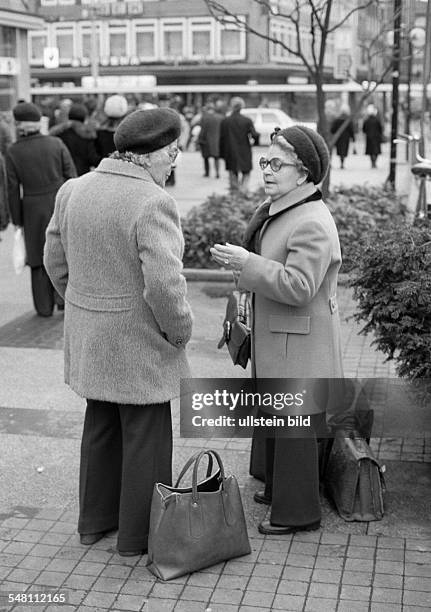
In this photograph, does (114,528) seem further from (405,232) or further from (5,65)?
(5,65)

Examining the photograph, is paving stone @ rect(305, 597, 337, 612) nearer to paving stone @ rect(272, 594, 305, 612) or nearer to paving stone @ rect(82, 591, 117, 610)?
paving stone @ rect(272, 594, 305, 612)

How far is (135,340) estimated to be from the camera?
4164 mm

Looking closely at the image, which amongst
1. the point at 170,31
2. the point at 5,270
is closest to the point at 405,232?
the point at 5,270

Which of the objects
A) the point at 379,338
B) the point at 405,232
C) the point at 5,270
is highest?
the point at 405,232

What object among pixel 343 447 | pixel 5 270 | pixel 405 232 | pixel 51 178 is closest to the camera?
pixel 343 447

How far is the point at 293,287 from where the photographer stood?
4.21m

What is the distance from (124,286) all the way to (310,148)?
3.20 ft

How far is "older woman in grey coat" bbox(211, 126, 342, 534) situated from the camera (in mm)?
4250

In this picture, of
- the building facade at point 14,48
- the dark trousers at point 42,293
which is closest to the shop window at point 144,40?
the building facade at point 14,48

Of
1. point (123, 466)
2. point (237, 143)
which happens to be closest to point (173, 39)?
point (237, 143)

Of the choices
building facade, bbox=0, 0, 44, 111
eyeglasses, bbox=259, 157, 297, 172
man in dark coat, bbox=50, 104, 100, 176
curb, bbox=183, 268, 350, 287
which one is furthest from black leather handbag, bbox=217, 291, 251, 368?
building facade, bbox=0, 0, 44, 111

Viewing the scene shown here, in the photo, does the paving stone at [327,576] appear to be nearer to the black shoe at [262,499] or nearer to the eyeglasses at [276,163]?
the black shoe at [262,499]

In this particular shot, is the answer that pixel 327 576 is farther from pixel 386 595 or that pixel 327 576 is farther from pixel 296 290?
pixel 296 290

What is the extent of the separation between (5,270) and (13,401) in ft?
16.2
